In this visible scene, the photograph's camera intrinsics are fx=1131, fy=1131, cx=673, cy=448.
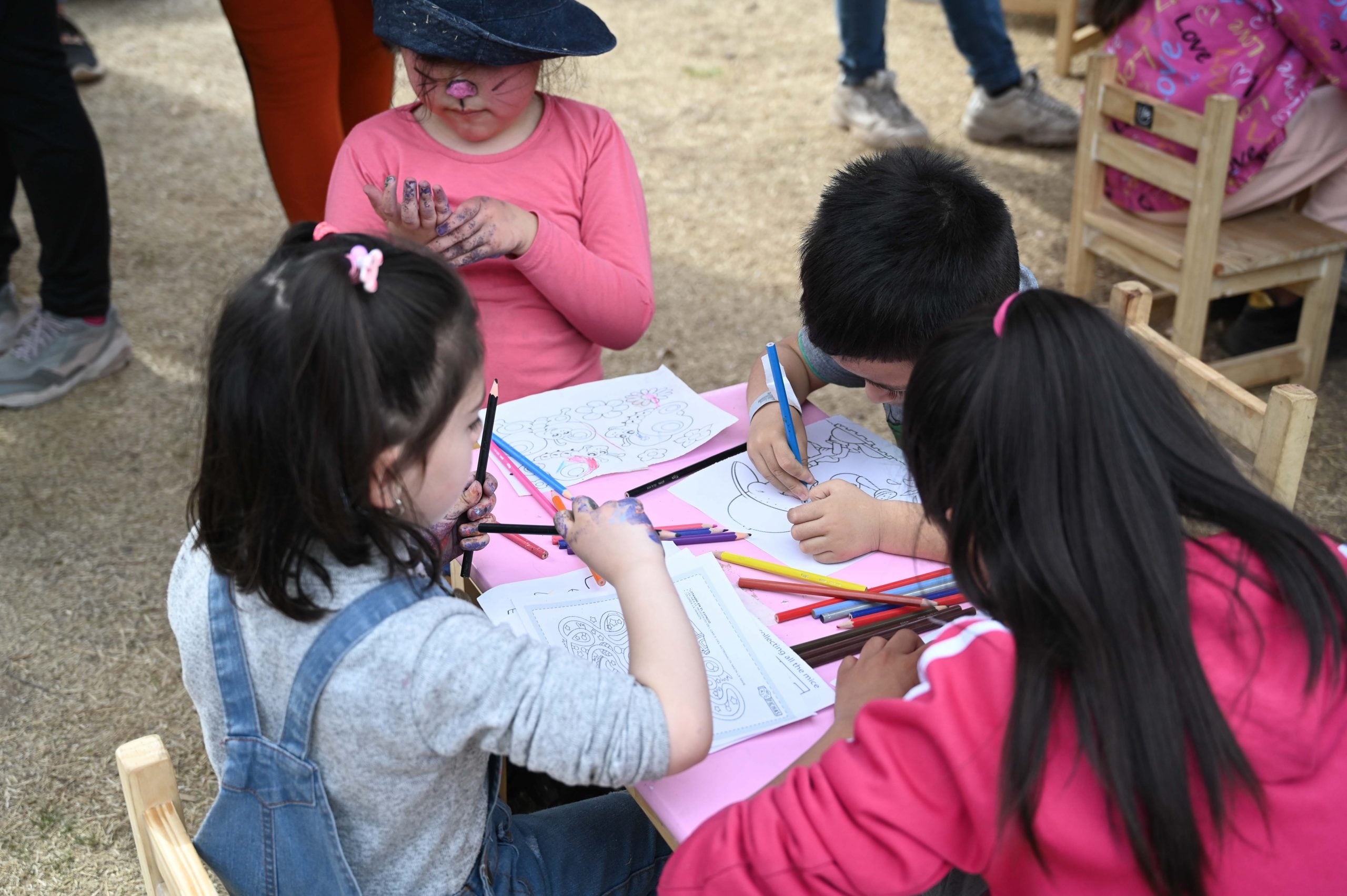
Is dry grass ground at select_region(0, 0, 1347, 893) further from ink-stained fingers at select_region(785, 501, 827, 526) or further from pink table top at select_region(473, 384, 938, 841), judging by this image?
ink-stained fingers at select_region(785, 501, 827, 526)

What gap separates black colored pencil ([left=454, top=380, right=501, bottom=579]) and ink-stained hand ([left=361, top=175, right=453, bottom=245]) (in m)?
0.33

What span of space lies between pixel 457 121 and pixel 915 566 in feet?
3.17

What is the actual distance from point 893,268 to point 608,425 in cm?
45

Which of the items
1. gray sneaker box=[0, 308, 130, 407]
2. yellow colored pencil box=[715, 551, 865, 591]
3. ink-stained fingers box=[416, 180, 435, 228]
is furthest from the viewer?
gray sneaker box=[0, 308, 130, 407]

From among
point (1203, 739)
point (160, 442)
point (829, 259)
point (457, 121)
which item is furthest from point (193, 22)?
point (1203, 739)

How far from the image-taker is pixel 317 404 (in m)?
0.82

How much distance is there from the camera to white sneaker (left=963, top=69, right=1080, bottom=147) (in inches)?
162

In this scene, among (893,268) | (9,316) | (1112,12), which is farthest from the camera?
(9,316)

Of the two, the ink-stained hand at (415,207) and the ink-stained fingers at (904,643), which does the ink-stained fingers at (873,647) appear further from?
the ink-stained hand at (415,207)

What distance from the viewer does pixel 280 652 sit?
2.91 feet

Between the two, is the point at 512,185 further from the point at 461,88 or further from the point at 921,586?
the point at 921,586

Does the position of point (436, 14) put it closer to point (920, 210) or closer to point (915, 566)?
point (920, 210)

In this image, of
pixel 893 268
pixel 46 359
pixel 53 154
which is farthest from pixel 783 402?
pixel 46 359

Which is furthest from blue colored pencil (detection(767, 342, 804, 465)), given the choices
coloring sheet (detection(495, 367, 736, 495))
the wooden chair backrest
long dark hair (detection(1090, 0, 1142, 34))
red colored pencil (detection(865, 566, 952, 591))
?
long dark hair (detection(1090, 0, 1142, 34))
